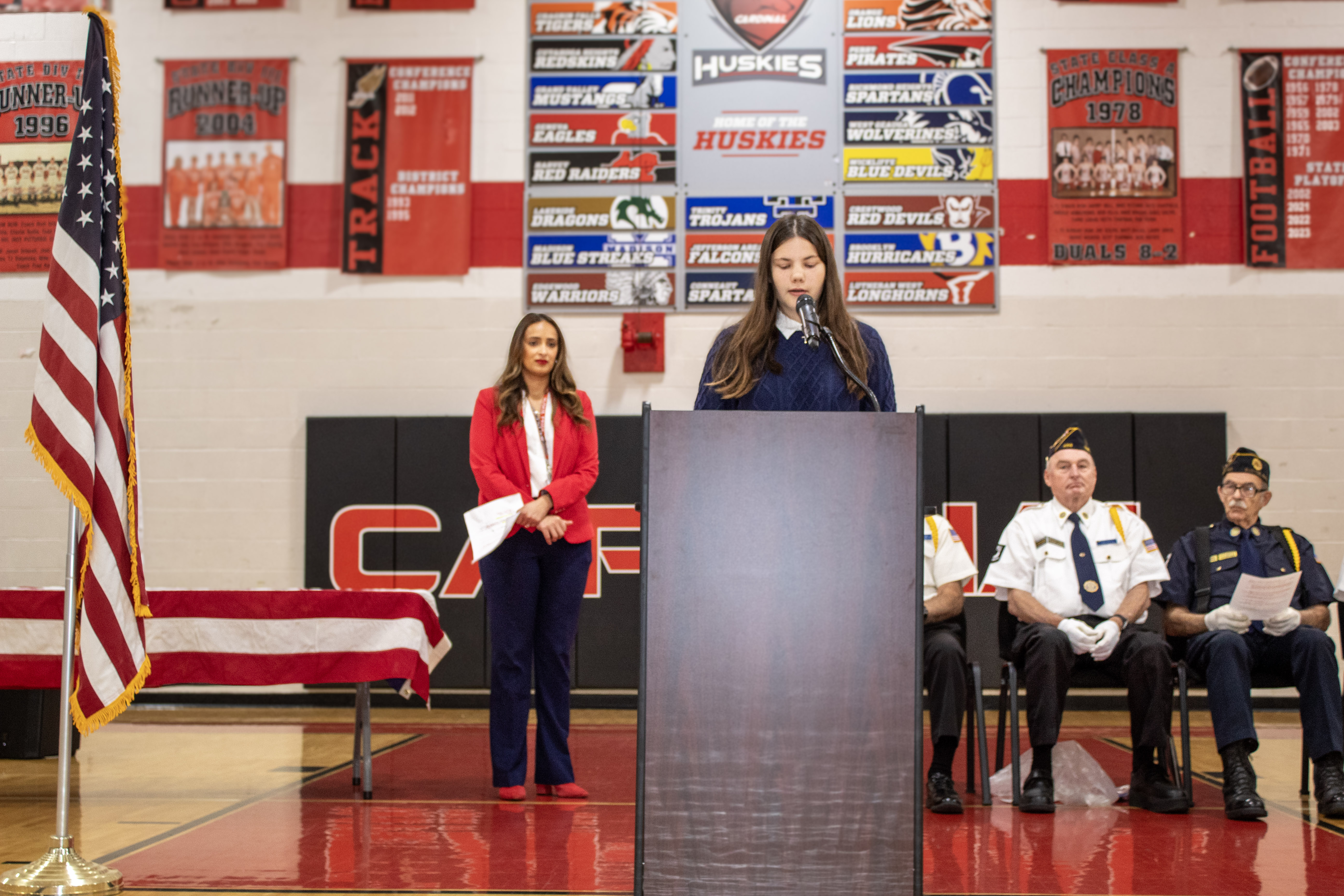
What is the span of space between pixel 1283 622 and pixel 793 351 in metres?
2.80

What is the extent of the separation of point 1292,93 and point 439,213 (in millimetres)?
5125

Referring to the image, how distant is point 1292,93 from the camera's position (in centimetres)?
705

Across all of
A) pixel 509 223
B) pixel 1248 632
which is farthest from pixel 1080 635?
pixel 509 223

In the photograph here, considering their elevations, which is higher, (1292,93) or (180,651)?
(1292,93)

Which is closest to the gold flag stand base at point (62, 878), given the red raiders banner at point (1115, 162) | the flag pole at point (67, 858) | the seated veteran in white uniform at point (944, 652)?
the flag pole at point (67, 858)

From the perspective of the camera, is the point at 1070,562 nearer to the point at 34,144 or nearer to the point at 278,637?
the point at 278,637

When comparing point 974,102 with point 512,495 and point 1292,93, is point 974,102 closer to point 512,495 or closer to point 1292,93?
point 1292,93

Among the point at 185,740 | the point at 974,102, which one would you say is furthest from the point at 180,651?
the point at 974,102

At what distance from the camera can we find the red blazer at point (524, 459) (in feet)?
13.5

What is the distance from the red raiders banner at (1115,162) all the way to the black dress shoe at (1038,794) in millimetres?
3963

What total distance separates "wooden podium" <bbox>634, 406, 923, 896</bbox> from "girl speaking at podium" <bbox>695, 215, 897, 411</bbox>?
0.99 feet

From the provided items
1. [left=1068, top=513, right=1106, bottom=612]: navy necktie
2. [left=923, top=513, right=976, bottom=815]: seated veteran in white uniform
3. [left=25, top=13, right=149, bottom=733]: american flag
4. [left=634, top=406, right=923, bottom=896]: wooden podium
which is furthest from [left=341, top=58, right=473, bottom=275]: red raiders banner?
[left=634, top=406, right=923, bottom=896]: wooden podium

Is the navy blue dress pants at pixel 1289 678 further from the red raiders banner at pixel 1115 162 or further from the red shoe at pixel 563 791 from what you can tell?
the red raiders banner at pixel 1115 162

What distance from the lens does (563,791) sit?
413 centimetres
